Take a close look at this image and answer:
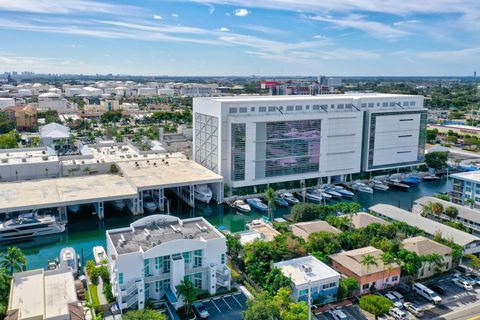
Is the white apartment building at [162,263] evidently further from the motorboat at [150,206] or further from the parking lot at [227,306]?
the motorboat at [150,206]

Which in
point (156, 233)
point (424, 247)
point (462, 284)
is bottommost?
point (462, 284)

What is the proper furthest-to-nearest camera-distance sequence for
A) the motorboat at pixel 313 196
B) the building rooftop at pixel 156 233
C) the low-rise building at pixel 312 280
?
the motorboat at pixel 313 196 < the building rooftop at pixel 156 233 < the low-rise building at pixel 312 280

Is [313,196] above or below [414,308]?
above

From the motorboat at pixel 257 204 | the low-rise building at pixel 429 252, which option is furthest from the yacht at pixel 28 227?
the low-rise building at pixel 429 252

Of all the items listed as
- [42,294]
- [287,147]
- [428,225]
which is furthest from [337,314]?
[287,147]

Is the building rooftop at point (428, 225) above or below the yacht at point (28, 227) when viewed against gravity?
above

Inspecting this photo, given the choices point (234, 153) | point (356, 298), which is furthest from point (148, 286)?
point (234, 153)

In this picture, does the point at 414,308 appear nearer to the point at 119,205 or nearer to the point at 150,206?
the point at 150,206

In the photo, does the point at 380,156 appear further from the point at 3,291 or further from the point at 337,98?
the point at 3,291
